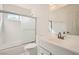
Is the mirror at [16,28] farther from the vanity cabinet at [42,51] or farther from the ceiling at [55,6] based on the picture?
the ceiling at [55,6]

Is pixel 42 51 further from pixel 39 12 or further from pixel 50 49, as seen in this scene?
pixel 39 12

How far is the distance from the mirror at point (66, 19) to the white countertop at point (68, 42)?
0.21ft

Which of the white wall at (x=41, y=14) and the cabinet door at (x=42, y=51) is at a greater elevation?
the white wall at (x=41, y=14)

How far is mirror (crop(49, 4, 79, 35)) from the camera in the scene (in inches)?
53.8

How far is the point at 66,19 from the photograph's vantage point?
4.51 feet

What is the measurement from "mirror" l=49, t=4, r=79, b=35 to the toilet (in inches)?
12.8

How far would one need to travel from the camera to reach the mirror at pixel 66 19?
1366 mm

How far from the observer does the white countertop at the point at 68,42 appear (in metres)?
1.33

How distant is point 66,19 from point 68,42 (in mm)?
288

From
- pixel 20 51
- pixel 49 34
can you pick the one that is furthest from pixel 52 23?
pixel 20 51

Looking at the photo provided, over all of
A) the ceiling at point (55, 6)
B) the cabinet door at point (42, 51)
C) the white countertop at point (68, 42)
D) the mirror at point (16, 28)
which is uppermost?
the ceiling at point (55, 6)

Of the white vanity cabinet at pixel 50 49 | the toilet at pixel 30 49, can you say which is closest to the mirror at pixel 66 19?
the white vanity cabinet at pixel 50 49

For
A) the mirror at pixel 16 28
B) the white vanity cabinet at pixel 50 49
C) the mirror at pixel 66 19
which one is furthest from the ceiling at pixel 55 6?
the white vanity cabinet at pixel 50 49

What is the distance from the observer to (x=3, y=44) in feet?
4.42
